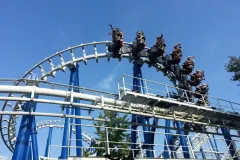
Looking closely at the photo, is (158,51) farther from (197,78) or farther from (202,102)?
(202,102)

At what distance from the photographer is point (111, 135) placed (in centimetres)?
1945

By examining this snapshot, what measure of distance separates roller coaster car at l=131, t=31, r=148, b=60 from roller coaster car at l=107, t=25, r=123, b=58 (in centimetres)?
140

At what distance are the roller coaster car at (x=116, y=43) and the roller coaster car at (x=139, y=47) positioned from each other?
1403 millimetres

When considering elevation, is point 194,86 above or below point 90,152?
above

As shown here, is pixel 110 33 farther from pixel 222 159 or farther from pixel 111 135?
pixel 222 159

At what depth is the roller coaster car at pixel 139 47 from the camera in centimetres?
1941

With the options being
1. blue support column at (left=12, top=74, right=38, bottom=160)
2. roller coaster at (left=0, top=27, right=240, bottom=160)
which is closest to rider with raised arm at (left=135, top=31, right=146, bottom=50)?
roller coaster at (left=0, top=27, right=240, bottom=160)

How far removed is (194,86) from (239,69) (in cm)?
365

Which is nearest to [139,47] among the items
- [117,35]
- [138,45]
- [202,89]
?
[138,45]

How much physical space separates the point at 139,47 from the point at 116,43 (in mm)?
2471

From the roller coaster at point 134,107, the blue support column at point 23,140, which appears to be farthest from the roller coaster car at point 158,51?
the blue support column at point 23,140

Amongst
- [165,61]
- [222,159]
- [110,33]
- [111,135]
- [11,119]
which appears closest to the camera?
[222,159]

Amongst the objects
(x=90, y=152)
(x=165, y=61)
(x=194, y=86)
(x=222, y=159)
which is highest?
(x=165, y=61)

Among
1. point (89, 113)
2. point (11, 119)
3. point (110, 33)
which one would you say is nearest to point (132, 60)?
point (110, 33)
